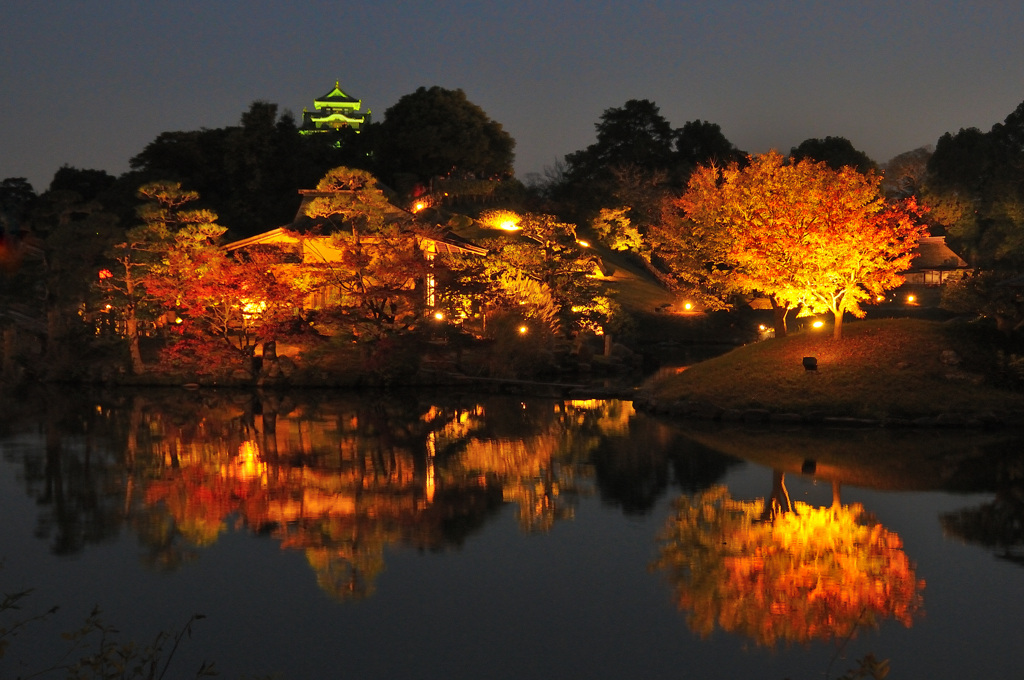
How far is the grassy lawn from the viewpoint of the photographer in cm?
2222

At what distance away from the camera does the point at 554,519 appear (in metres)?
13.8

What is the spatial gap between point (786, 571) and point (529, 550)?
321 centimetres

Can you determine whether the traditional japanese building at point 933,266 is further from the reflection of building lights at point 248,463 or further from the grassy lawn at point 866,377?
the reflection of building lights at point 248,463

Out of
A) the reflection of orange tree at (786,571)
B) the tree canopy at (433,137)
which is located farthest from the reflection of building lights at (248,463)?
the tree canopy at (433,137)

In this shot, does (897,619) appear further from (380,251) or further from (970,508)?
(380,251)

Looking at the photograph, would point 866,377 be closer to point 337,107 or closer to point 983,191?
point 983,191

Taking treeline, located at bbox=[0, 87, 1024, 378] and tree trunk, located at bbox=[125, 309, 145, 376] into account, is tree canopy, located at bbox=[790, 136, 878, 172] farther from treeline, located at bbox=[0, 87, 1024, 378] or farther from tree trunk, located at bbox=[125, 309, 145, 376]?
tree trunk, located at bbox=[125, 309, 145, 376]

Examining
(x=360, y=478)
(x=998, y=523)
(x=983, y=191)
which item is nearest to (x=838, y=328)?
(x=998, y=523)

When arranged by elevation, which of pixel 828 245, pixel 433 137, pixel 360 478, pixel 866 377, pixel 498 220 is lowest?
pixel 360 478

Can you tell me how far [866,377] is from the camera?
23.1m

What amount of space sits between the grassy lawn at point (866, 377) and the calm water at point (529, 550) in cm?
180

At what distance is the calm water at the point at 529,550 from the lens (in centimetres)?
885

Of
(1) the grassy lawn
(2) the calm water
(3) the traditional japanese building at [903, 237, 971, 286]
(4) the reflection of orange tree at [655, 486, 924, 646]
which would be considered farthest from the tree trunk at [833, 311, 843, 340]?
(3) the traditional japanese building at [903, 237, 971, 286]

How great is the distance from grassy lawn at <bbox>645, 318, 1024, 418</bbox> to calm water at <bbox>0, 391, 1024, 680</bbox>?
1.80 m
